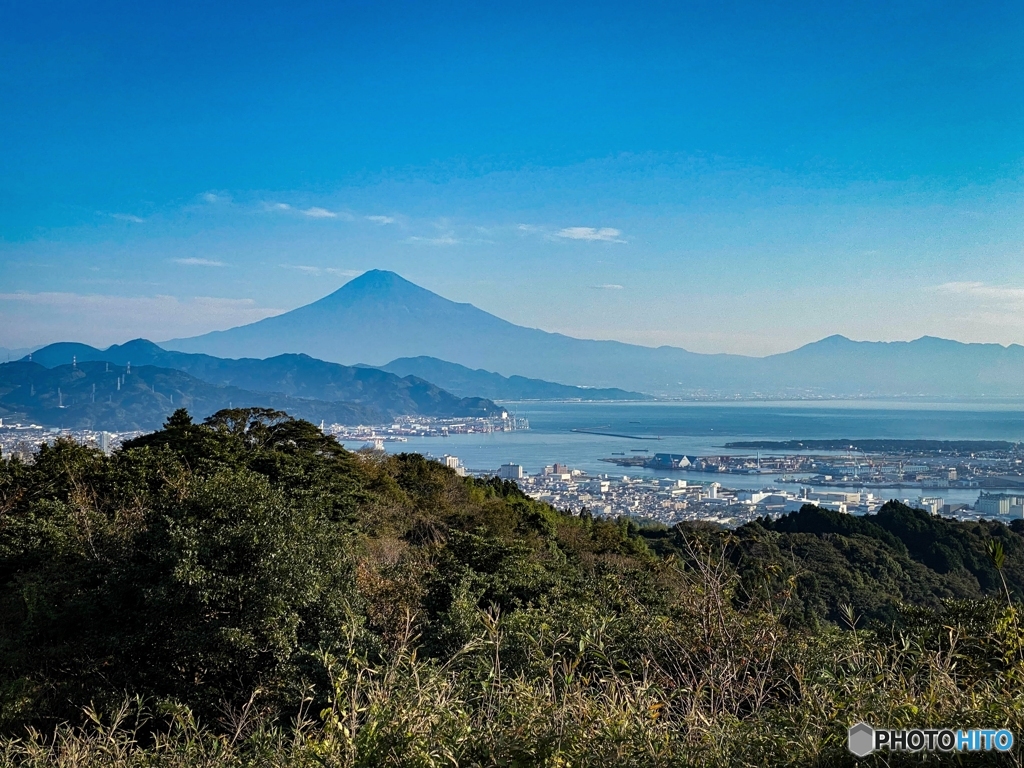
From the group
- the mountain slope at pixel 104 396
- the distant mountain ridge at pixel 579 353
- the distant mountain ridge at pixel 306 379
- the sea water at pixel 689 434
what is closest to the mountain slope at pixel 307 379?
the distant mountain ridge at pixel 306 379

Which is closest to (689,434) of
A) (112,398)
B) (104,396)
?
(112,398)

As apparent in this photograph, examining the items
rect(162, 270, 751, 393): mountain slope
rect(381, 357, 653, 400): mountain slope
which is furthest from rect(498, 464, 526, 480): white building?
rect(162, 270, 751, 393): mountain slope

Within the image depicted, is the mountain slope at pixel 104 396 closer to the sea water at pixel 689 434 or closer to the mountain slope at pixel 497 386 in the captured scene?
the sea water at pixel 689 434

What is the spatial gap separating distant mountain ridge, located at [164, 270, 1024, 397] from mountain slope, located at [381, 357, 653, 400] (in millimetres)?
15497

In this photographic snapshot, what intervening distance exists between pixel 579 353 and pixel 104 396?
408 ft

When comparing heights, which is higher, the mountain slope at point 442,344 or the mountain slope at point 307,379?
the mountain slope at point 442,344

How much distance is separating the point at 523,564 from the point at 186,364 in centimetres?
9822

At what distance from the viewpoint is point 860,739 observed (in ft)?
5.98

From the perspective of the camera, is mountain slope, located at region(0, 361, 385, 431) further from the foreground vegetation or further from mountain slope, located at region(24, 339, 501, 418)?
the foreground vegetation

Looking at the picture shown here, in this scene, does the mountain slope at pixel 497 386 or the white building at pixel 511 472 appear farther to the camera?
the mountain slope at pixel 497 386

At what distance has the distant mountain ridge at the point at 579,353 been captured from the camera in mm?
131875

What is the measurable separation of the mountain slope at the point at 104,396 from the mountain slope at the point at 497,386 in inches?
2273

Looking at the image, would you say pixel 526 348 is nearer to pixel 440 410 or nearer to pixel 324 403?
pixel 440 410

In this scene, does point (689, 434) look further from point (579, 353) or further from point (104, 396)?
point (579, 353)
